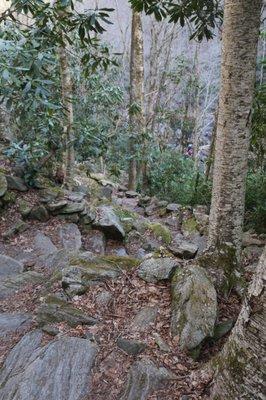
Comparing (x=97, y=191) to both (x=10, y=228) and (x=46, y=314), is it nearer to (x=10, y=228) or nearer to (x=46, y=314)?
(x=10, y=228)

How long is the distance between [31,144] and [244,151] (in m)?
Answer: 4.27

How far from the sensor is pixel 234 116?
8.20 feet

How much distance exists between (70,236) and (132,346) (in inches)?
134

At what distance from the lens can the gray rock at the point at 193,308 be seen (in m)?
2.24

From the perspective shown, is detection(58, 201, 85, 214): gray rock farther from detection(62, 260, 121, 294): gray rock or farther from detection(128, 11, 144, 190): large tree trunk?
detection(128, 11, 144, 190): large tree trunk

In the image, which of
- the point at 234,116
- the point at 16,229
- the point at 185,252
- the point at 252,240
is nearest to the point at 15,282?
the point at 16,229

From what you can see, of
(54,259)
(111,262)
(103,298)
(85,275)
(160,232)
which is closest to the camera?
(103,298)

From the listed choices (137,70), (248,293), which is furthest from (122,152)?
(248,293)

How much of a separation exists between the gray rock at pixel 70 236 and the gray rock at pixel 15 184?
3.00 ft

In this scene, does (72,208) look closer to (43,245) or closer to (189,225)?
(43,245)

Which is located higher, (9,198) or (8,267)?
(9,198)

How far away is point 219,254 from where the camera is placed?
2.67 m

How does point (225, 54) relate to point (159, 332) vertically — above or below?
above

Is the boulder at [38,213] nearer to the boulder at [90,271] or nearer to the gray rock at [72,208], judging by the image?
the gray rock at [72,208]
